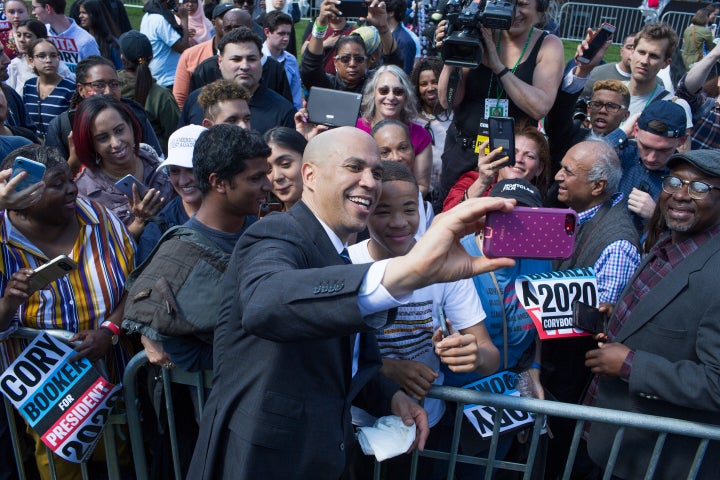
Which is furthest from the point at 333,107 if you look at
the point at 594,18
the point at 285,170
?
the point at 594,18

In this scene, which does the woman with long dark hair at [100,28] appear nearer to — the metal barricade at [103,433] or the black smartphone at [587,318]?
the metal barricade at [103,433]

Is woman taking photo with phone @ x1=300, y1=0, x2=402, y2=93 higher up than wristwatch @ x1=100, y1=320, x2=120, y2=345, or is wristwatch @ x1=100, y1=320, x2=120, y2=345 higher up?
woman taking photo with phone @ x1=300, y1=0, x2=402, y2=93

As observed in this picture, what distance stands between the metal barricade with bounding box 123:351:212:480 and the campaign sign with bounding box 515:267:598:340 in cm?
145

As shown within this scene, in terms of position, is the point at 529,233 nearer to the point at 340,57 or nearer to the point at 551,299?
the point at 551,299

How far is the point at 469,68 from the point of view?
4.56 m

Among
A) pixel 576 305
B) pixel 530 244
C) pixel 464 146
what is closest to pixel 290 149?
pixel 464 146

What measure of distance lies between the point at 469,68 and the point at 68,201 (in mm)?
2793

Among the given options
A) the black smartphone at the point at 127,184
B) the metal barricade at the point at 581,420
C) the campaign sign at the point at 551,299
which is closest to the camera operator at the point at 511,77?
the campaign sign at the point at 551,299

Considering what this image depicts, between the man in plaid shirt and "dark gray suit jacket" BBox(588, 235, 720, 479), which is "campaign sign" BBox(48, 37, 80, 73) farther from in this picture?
"dark gray suit jacket" BBox(588, 235, 720, 479)

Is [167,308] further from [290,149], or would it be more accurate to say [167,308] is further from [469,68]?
[469,68]

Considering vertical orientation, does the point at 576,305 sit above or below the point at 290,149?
below

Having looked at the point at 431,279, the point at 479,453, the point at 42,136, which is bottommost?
the point at 479,453

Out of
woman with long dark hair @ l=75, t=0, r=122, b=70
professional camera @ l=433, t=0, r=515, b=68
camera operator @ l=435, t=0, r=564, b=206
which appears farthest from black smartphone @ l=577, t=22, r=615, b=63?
woman with long dark hair @ l=75, t=0, r=122, b=70

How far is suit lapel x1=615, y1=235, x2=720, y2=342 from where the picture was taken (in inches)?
107
